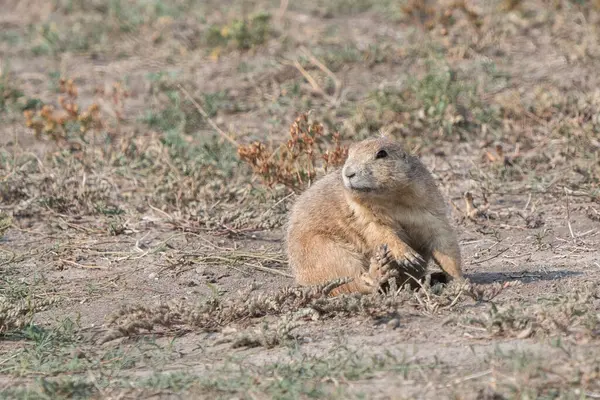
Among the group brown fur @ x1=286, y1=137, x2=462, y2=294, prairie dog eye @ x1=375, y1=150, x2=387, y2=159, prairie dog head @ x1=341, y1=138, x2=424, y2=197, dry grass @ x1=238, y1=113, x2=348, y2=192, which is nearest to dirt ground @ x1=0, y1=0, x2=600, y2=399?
dry grass @ x1=238, y1=113, x2=348, y2=192

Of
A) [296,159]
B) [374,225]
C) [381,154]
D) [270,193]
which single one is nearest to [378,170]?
[381,154]

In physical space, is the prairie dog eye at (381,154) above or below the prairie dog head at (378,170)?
above

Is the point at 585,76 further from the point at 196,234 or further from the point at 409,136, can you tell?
the point at 196,234

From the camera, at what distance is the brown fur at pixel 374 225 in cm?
570

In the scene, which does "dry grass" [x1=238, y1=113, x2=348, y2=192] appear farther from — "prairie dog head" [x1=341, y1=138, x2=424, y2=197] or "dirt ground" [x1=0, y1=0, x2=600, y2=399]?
Result: "prairie dog head" [x1=341, y1=138, x2=424, y2=197]

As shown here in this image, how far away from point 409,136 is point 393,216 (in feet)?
10.1

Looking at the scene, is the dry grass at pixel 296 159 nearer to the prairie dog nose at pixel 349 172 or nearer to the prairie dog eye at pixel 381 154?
the prairie dog eye at pixel 381 154

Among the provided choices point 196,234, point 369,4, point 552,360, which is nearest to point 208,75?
point 369,4

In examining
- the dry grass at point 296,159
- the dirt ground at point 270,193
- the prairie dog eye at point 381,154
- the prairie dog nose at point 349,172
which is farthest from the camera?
the dry grass at point 296,159

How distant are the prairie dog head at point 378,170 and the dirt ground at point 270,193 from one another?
609mm

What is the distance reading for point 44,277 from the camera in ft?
21.7

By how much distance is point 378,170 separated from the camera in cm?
570

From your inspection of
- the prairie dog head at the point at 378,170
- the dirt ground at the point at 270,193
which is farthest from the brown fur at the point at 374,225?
the dirt ground at the point at 270,193

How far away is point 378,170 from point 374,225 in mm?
341
